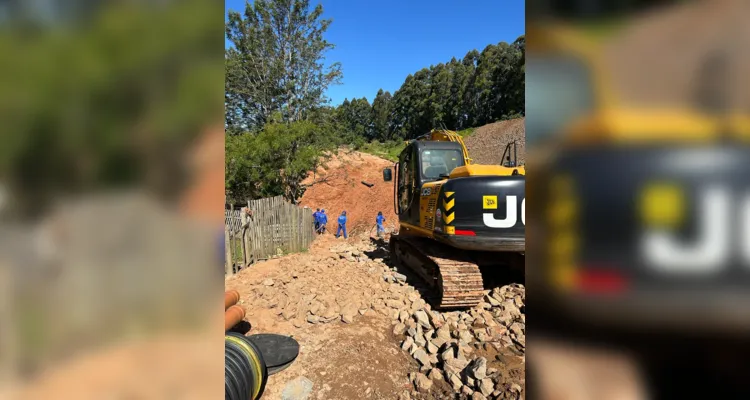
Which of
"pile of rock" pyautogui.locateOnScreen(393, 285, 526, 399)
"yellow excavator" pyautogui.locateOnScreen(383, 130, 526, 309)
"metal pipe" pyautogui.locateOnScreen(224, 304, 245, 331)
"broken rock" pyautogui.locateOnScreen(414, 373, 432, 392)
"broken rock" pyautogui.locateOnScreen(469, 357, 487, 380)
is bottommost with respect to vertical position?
"broken rock" pyautogui.locateOnScreen(414, 373, 432, 392)

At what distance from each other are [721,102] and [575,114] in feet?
0.57

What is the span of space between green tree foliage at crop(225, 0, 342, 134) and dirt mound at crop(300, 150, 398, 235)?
4588mm

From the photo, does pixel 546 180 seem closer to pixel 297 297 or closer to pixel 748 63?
pixel 748 63

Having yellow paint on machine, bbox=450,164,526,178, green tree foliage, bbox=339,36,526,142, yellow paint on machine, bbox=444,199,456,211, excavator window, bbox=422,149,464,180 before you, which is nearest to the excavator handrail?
excavator window, bbox=422,149,464,180

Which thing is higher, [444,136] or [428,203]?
[444,136]

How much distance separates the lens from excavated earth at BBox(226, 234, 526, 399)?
3781mm

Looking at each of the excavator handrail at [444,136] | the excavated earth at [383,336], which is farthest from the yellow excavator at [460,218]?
the excavator handrail at [444,136]

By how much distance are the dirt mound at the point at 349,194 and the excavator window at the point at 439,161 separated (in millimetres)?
16569

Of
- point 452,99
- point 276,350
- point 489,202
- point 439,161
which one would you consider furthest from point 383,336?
point 452,99

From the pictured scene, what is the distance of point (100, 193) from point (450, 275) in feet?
17.7

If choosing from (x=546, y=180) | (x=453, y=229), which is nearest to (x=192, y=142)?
(x=546, y=180)

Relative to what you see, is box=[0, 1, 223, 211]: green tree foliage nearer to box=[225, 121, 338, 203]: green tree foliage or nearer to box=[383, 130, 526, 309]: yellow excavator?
box=[383, 130, 526, 309]: yellow excavator

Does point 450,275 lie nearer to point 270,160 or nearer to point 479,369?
point 479,369

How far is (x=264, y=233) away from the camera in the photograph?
10469mm
